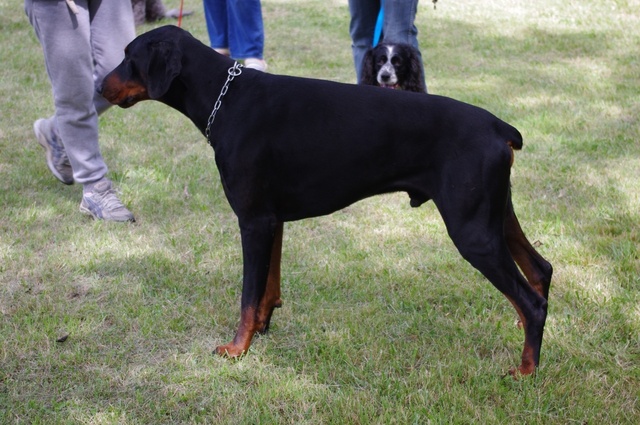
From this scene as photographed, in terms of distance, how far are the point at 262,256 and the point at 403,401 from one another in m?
0.86

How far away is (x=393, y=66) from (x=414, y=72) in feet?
0.78

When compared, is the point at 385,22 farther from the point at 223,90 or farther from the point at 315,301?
the point at 223,90

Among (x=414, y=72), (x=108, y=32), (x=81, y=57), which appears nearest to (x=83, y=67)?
(x=81, y=57)

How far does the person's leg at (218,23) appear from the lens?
843 centimetres

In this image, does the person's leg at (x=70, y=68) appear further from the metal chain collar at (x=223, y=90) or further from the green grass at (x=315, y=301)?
the metal chain collar at (x=223, y=90)

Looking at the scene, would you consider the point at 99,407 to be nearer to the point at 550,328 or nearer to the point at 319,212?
the point at 319,212

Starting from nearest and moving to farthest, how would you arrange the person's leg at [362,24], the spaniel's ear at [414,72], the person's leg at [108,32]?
the person's leg at [108,32], the person's leg at [362,24], the spaniel's ear at [414,72]

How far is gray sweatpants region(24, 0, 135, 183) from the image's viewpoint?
4418 mm

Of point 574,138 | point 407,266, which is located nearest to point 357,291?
point 407,266

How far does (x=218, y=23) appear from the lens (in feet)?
28.0

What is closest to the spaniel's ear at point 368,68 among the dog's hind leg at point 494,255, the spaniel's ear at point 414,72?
the spaniel's ear at point 414,72

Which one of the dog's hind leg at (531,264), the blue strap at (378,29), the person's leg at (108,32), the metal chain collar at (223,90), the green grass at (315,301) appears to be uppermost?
the metal chain collar at (223,90)

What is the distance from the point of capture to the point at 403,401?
9.64 ft

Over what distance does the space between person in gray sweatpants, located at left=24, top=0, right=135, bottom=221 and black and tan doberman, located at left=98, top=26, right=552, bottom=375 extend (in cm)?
127
